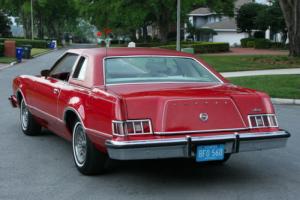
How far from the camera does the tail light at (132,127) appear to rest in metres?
5.86

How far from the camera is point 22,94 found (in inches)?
374

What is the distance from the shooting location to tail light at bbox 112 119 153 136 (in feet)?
19.2

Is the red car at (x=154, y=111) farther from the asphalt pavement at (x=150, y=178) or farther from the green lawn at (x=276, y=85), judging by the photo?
the green lawn at (x=276, y=85)

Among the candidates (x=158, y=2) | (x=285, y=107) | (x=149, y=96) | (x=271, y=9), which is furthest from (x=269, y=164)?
(x=271, y=9)

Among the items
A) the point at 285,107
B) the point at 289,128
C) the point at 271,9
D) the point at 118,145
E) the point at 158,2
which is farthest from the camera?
the point at 271,9

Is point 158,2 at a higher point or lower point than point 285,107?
higher

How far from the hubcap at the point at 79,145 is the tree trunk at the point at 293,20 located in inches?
902

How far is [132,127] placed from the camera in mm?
5887

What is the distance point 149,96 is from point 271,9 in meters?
54.2

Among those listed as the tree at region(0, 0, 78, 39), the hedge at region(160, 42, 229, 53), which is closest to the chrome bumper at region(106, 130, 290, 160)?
the hedge at region(160, 42, 229, 53)

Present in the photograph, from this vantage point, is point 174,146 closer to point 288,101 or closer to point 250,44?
point 288,101

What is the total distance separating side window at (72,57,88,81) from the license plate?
78.0 inches

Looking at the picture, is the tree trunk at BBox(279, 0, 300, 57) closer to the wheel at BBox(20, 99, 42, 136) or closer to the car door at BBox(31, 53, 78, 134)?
the wheel at BBox(20, 99, 42, 136)

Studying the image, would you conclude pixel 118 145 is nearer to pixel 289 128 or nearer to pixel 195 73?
pixel 195 73
